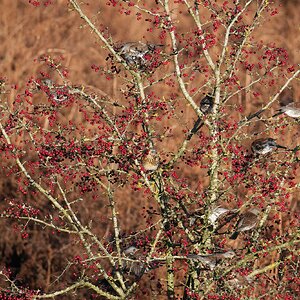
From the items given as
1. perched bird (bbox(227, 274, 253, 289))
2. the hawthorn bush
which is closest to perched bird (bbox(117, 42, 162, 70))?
the hawthorn bush

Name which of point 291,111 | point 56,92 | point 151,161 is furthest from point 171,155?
point 291,111

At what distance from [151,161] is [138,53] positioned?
72 cm

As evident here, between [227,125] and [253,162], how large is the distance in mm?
347

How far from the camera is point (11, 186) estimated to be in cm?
998

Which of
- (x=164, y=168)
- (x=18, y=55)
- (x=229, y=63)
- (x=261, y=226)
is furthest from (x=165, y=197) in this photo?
(x=18, y=55)

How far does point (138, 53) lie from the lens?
16.2 ft

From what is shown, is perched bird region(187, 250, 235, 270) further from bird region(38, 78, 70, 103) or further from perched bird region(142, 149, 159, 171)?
bird region(38, 78, 70, 103)

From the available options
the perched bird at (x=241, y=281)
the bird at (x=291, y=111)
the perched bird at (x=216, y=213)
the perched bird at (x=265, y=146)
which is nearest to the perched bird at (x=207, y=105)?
the perched bird at (x=265, y=146)

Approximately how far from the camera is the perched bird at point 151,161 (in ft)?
16.2

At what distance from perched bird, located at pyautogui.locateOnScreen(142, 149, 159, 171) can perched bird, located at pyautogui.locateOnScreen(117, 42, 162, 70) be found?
593 millimetres

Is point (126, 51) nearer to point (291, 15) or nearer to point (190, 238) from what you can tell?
point (190, 238)

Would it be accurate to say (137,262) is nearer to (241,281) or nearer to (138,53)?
(241,281)

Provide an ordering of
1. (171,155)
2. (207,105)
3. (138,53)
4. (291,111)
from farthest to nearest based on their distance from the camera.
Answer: (291,111) → (207,105) → (171,155) → (138,53)

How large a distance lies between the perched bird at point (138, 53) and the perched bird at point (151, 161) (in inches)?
23.3
